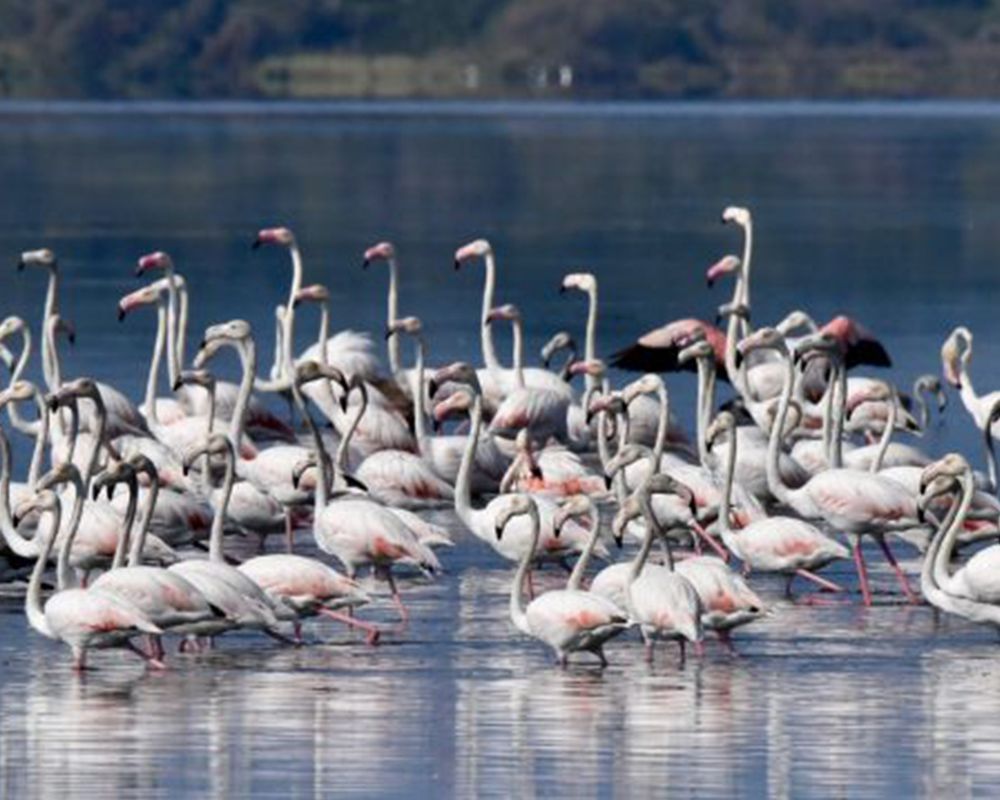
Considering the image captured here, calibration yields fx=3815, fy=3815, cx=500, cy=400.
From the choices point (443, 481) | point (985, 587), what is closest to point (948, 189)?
point (443, 481)

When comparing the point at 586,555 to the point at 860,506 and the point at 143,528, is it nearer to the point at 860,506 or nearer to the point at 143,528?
the point at 143,528

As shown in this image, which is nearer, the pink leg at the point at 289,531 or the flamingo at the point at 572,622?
the flamingo at the point at 572,622

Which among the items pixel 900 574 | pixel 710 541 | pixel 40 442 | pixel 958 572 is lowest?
pixel 900 574

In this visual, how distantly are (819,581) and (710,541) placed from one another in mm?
604

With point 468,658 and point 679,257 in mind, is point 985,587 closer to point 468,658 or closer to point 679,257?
point 468,658

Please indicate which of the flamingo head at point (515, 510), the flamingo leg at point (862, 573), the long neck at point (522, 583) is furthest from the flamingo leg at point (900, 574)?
the long neck at point (522, 583)

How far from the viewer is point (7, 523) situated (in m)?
14.6

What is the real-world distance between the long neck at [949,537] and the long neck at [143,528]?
2900 millimetres

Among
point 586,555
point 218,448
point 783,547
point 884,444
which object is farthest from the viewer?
point 884,444

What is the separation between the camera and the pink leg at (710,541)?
15.7 m

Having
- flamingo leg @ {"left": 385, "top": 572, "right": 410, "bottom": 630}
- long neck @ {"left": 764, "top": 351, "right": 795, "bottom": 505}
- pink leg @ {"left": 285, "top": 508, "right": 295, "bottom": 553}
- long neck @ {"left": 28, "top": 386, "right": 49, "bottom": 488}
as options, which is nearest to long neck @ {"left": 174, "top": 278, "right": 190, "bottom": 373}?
pink leg @ {"left": 285, "top": 508, "right": 295, "bottom": 553}

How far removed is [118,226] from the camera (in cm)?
4488

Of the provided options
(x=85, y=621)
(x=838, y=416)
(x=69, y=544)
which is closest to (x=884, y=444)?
(x=838, y=416)

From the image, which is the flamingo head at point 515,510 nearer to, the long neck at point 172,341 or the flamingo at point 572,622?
the flamingo at point 572,622
